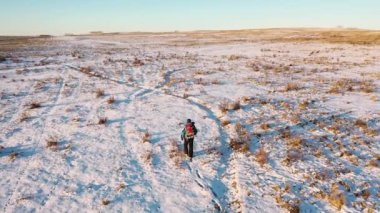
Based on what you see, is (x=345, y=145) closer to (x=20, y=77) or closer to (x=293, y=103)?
(x=293, y=103)

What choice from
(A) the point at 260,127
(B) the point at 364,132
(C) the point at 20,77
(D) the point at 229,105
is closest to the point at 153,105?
(D) the point at 229,105

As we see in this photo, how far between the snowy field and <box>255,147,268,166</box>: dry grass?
0.05m

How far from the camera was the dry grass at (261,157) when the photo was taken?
12703 millimetres

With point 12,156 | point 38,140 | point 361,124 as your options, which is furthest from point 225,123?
point 12,156

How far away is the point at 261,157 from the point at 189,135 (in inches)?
110

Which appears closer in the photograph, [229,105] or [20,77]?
[229,105]

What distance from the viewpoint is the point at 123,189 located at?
11234 millimetres

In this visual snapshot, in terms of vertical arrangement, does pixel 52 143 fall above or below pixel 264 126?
below

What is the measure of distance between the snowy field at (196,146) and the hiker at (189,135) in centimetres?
45

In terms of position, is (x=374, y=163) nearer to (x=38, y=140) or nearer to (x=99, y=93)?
(x=38, y=140)

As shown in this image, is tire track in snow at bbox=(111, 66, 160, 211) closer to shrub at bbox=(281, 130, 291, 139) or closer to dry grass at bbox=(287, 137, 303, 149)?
dry grass at bbox=(287, 137, 303, 149)

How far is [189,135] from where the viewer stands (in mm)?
12781

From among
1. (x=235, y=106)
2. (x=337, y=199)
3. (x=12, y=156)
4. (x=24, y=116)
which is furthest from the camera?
(x=235, y=106)

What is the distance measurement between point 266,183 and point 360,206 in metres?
2.80
